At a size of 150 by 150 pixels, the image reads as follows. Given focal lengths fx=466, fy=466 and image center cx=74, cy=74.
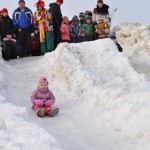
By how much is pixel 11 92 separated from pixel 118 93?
313 centimetres

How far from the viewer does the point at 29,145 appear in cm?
682

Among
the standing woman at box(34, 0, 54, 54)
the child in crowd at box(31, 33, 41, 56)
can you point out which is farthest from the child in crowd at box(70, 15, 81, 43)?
the child in crowd at box(31, 33, 41, 56)

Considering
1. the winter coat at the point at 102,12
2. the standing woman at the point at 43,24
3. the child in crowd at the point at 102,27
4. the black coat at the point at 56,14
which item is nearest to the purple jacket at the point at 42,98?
the standing woman at the point at 43,24

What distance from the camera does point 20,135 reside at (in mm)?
7191

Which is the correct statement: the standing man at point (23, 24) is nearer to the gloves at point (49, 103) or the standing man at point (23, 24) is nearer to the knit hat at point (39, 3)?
the knit hat at point (39, 3)

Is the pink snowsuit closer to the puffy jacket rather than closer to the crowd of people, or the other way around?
the crowd of people

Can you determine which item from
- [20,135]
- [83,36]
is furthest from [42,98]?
[83,36]

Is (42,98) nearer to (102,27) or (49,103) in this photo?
(49,103)

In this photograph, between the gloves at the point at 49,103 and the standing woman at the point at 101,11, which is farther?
the standing woman at the point at 101,11

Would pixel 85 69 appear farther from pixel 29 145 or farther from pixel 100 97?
pixel 29 145

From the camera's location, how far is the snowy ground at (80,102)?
7.91 meters

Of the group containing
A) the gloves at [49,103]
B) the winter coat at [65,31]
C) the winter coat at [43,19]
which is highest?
the winter coat at [43,19]

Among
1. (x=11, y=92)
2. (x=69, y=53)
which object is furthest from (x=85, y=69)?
(x=11, y=92)

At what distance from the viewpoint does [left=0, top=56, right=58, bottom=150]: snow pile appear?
6.79m
